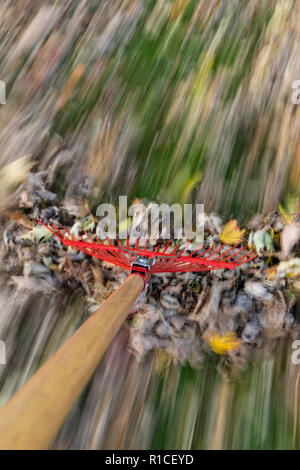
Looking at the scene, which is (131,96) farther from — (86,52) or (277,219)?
(277,219)

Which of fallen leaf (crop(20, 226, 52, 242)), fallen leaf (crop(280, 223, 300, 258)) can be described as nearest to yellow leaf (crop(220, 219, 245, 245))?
fallen leaf (crop(280, 223, 300, 258))

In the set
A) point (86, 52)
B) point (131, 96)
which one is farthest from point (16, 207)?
point (86, 52)

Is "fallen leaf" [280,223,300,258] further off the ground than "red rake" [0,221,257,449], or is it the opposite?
"fallen leaf" [280,223,300,258]

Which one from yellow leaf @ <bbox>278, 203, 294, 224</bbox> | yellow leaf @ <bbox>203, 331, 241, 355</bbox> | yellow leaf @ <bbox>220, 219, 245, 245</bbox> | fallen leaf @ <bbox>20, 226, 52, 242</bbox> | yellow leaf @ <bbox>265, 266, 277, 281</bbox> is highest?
yellow leaf @ <bbox>278, 203, 294, 224</bbox>

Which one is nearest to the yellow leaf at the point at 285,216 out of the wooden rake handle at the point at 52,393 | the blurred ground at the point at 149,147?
the blurred ground at the point at 149,147

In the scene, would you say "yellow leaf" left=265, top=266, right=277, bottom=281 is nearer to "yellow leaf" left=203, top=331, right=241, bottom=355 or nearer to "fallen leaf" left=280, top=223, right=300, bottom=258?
"fallen leaf" left=280, top=223, right=300, bottom=258
